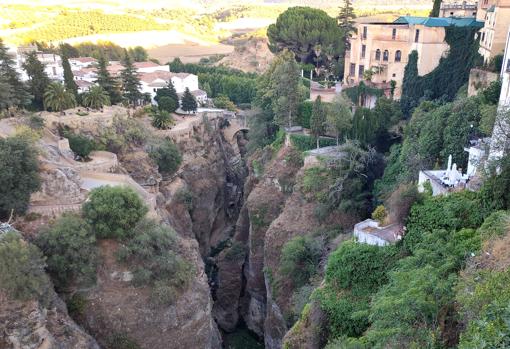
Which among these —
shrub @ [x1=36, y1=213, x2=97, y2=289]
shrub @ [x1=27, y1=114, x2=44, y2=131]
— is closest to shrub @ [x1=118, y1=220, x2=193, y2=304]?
shrub @ [x1=36, y1=213, x2=97, y2=289]

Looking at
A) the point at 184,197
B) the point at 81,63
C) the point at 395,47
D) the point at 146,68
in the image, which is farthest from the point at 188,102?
the point at 81,63

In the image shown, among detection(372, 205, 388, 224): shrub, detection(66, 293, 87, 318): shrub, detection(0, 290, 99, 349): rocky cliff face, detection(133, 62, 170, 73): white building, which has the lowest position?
detection(66, 293, 87, 318): shrub

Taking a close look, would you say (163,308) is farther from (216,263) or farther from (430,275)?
(216,263)

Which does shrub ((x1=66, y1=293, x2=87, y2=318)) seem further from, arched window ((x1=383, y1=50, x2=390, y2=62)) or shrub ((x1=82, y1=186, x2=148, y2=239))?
arched window ((x1=383, y1=50, x2=390, y2=62))

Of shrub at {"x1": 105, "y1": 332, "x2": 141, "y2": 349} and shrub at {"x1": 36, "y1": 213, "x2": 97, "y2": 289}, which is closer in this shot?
shrub at {"x1": 36, "y1": 213, "x2": 97, "y2": 289}

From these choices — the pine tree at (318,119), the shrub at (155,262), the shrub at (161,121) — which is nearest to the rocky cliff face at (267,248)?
the pine tree at (318,119)

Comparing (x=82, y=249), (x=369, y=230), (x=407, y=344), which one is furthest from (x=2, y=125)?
(x=407, y=344)
